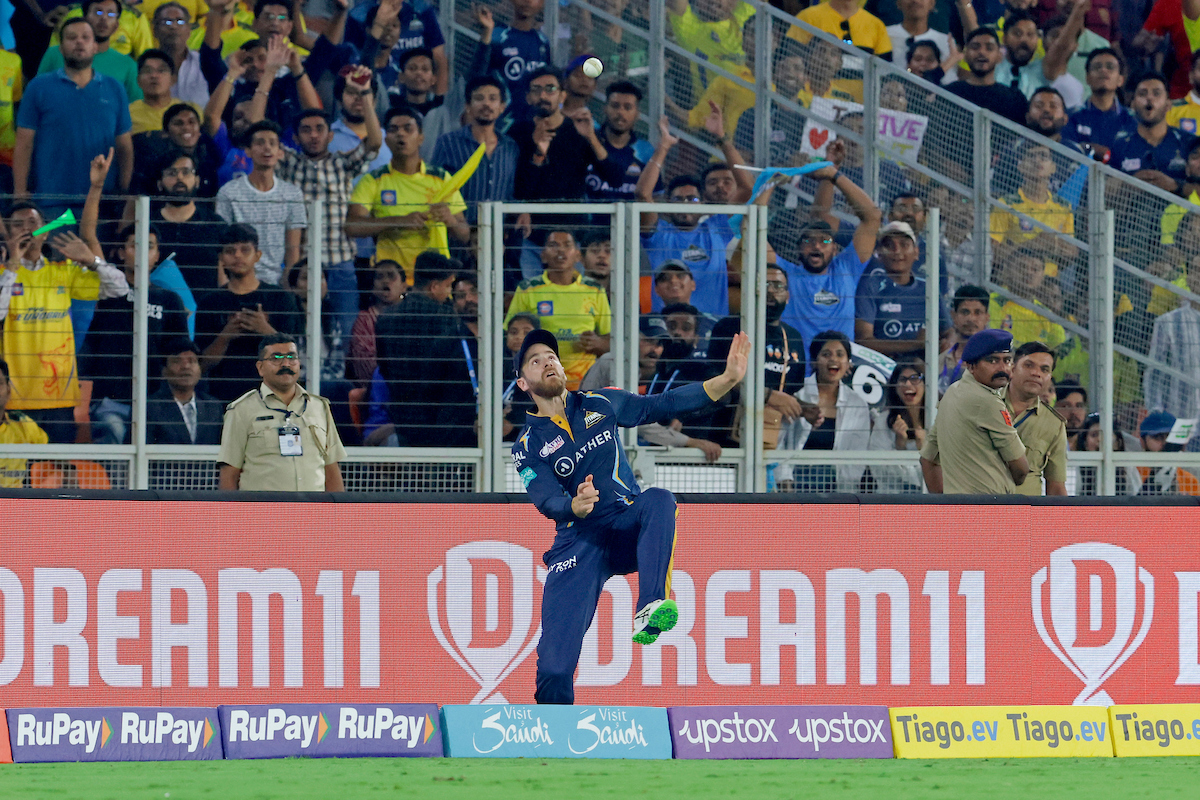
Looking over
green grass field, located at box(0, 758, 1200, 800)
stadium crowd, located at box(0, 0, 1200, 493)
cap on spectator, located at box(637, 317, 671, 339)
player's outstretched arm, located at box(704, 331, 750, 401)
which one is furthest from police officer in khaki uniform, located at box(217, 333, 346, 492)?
player's outstretched arm, located at box(704, 331, 750, 401)

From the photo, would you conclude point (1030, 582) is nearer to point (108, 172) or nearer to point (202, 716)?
point (202, 716)

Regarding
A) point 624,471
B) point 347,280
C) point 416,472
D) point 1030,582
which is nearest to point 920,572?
point 1030,582

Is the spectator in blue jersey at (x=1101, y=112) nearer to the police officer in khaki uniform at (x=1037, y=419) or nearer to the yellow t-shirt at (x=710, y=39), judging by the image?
the yellow t-shirt at (x=710, y=39)

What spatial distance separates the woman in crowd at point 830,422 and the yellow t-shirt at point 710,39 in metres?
3.80

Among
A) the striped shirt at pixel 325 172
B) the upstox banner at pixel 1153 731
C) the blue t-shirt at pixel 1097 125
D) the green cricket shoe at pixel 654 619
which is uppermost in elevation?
the blue t-shirt at pixel 1097 125

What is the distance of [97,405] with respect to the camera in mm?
10188

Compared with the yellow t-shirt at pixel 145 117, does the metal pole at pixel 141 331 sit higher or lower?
lower

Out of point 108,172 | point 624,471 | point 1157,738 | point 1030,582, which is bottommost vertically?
point 1157,738

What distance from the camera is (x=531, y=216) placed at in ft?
39.1

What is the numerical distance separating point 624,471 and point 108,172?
20.4ft

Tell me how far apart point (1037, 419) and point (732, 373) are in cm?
334

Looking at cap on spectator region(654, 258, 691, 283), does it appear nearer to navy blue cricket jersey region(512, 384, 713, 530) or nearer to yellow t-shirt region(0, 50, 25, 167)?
navy blue cricket jersey region(512, 384, 713, 530)

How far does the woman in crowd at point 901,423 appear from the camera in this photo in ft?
34.8

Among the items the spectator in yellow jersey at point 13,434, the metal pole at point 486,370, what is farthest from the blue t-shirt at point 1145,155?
the spectator in yellow jersey at point 13,434
